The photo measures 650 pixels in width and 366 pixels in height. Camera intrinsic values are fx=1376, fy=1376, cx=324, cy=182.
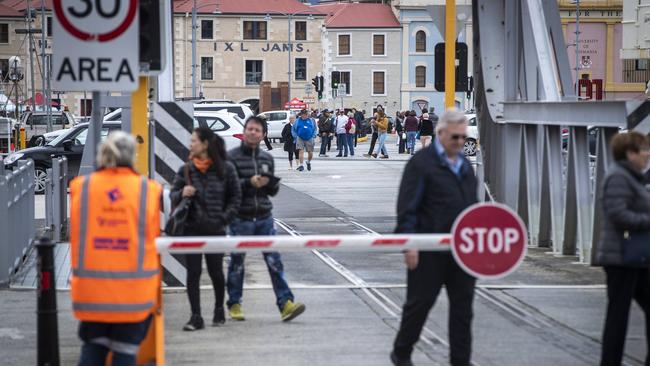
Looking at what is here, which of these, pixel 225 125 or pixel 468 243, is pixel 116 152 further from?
pixel 225 125

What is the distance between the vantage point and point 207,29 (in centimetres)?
10850

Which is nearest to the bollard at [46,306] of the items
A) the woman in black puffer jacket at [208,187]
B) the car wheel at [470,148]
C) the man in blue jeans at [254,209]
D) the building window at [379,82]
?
the woman in black puffer jacket at [208,187]

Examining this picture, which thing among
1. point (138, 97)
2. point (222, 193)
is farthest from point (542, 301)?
point (138, 97)

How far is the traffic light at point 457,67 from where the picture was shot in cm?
1877

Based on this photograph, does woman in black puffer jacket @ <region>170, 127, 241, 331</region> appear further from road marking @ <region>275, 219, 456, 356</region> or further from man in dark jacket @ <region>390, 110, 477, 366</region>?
man in dark jacket @ <region>390, 110, 477, 366</region>

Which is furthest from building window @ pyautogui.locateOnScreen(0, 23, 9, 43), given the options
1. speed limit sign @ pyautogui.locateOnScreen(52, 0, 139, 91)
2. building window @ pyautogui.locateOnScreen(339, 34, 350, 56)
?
speed limit sign @ pyautogui.locateOnScreen(52, 0, 139, 91)

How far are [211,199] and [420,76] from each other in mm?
95554

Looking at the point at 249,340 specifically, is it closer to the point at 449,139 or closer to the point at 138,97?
the point at 138,97

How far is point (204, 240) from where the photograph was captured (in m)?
8.12

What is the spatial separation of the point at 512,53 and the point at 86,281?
12687 mm

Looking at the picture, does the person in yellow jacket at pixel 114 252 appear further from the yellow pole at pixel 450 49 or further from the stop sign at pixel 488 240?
the yellow pole at pixel 450 49

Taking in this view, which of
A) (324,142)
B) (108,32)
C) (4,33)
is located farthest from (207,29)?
(108,32)

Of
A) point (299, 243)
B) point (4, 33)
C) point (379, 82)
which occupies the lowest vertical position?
point (299, 243)

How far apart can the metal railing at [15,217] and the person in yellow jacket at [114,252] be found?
22.1 feet
